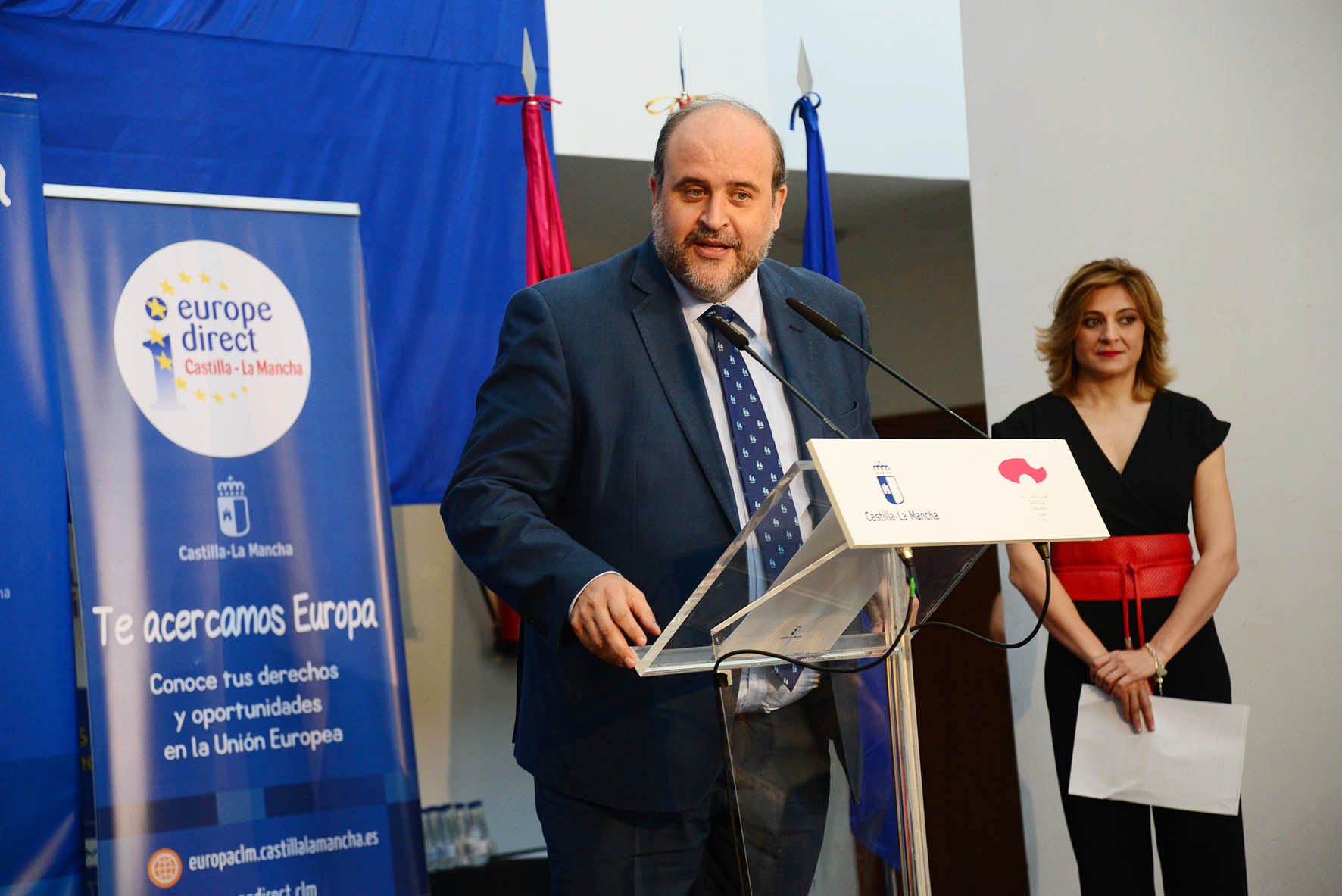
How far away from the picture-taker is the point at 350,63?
3838 mm

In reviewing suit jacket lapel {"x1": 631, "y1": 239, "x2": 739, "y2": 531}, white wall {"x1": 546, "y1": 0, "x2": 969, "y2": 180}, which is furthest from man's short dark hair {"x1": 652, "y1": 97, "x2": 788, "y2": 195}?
white wall {"x1": 546, "y1": 0, "x2": 969, "y2": 180}

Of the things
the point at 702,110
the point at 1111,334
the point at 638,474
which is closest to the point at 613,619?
the point at 638,474

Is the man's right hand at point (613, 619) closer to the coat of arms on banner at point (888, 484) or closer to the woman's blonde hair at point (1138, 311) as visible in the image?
the coat of arms on banner at point (888, 484)

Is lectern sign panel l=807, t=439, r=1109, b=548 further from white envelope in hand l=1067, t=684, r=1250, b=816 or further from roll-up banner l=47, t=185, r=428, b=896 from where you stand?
roll-up banner l=47, t=185, r=428, b=896

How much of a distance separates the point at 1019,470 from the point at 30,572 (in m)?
2.60

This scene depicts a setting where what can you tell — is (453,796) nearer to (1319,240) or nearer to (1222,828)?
(1222,828)

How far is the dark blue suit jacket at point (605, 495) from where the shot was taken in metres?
1.63

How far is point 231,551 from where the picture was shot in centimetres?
298

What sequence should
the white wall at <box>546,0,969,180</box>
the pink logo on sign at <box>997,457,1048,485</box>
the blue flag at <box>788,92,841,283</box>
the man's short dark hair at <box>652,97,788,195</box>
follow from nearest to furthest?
the pink logo on sign at <box>997,457,1048,485</box> → the man's short dark hair at <box>652,97,788,195</box> → the blue flag at <box>788,92,841,283</box> → the white wall at <box>546,0,969,180</box>

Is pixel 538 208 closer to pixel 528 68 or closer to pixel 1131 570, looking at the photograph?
pixel 528 68

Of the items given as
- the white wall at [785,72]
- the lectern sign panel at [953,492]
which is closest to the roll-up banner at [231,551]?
the white wall at [785,72]

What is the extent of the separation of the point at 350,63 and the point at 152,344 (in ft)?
4.27

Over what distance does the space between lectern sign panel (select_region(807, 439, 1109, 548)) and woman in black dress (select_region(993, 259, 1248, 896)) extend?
62.7 inches

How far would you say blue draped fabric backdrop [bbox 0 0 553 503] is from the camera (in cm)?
344
